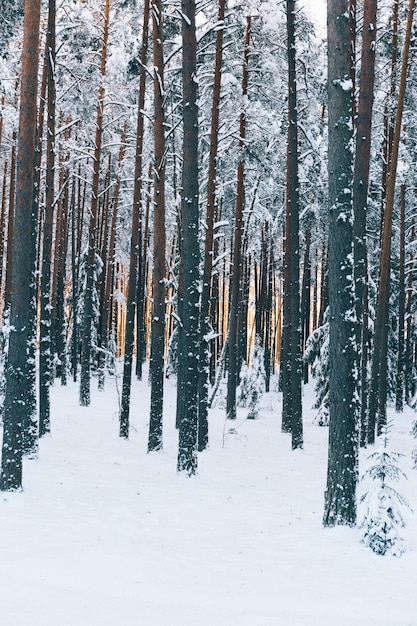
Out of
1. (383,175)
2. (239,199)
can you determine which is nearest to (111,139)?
(239,199)

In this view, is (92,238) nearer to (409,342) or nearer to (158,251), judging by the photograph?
(158,251)

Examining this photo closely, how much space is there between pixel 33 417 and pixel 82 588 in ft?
22.2

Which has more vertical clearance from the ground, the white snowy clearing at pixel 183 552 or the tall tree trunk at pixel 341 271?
the tall tree trunk at pixel 341 271

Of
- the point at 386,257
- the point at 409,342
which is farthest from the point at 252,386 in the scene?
the point at 409,342

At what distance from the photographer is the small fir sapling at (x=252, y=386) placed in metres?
21.9

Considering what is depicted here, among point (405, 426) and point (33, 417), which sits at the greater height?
point (33, 417)

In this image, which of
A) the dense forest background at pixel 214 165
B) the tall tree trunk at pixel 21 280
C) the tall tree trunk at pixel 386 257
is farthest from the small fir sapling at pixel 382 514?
the tall tree trunk at pixel 386 257

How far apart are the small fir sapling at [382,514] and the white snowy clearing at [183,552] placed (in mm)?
155

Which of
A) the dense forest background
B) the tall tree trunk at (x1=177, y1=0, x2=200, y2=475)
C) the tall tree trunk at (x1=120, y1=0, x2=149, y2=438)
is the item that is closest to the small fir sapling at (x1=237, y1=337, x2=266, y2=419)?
the dense forest background

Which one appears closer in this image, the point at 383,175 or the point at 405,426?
the point at 383,175

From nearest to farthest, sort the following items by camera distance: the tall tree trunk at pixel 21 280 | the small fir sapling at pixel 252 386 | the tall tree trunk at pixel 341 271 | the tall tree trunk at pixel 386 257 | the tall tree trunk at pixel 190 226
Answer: the tall tree trunk at pixel 341 271 < the tall tree trunk at pixel 21 280 < the tall tree trunk at pixel 190 226 < the tall tree trunk at pixel 386 257 < the small fir sapling at pixel 252 386

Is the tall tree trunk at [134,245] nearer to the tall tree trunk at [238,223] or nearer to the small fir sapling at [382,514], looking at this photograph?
the tall tree trunk at [238,223]

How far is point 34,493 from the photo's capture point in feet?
29.9

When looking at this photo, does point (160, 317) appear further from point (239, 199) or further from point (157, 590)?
point (157, 590)
